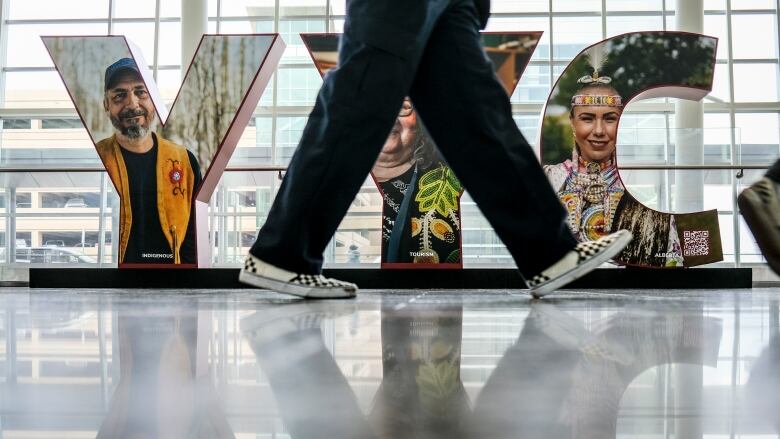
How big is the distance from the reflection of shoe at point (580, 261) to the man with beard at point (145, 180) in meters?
2.19

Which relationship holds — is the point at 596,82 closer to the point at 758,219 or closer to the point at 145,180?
the point at 758,219

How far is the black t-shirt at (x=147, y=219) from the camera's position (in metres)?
3.46

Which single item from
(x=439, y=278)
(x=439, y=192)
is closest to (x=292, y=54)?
(x=439, y=192)

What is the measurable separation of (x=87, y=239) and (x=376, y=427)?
5142 mm

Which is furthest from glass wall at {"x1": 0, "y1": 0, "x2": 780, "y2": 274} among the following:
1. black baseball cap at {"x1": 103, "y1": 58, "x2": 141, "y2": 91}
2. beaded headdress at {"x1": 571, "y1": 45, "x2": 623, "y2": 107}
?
beaded headdress at {"x1": 571, "y1": 45, "x2": 623, "y2": 107}

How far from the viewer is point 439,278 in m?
3.11

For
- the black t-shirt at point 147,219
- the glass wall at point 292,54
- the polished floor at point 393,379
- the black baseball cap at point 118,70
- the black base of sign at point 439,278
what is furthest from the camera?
the glass wall at point 292,54

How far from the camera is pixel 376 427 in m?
0.37

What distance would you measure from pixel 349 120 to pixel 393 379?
1146mm

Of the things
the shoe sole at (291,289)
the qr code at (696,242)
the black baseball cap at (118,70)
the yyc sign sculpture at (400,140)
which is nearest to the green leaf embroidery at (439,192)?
the yyc sign sculpture at (400,140)

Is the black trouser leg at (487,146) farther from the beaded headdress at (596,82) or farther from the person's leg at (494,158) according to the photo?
the beaded headdress at (596,82)

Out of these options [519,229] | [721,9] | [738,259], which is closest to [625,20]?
[721,9]

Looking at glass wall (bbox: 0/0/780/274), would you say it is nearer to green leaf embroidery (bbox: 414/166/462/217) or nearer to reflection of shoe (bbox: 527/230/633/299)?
green leaf embroidery (bbox: 414/166/462/217)

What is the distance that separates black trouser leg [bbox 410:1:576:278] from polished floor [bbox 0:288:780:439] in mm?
608
